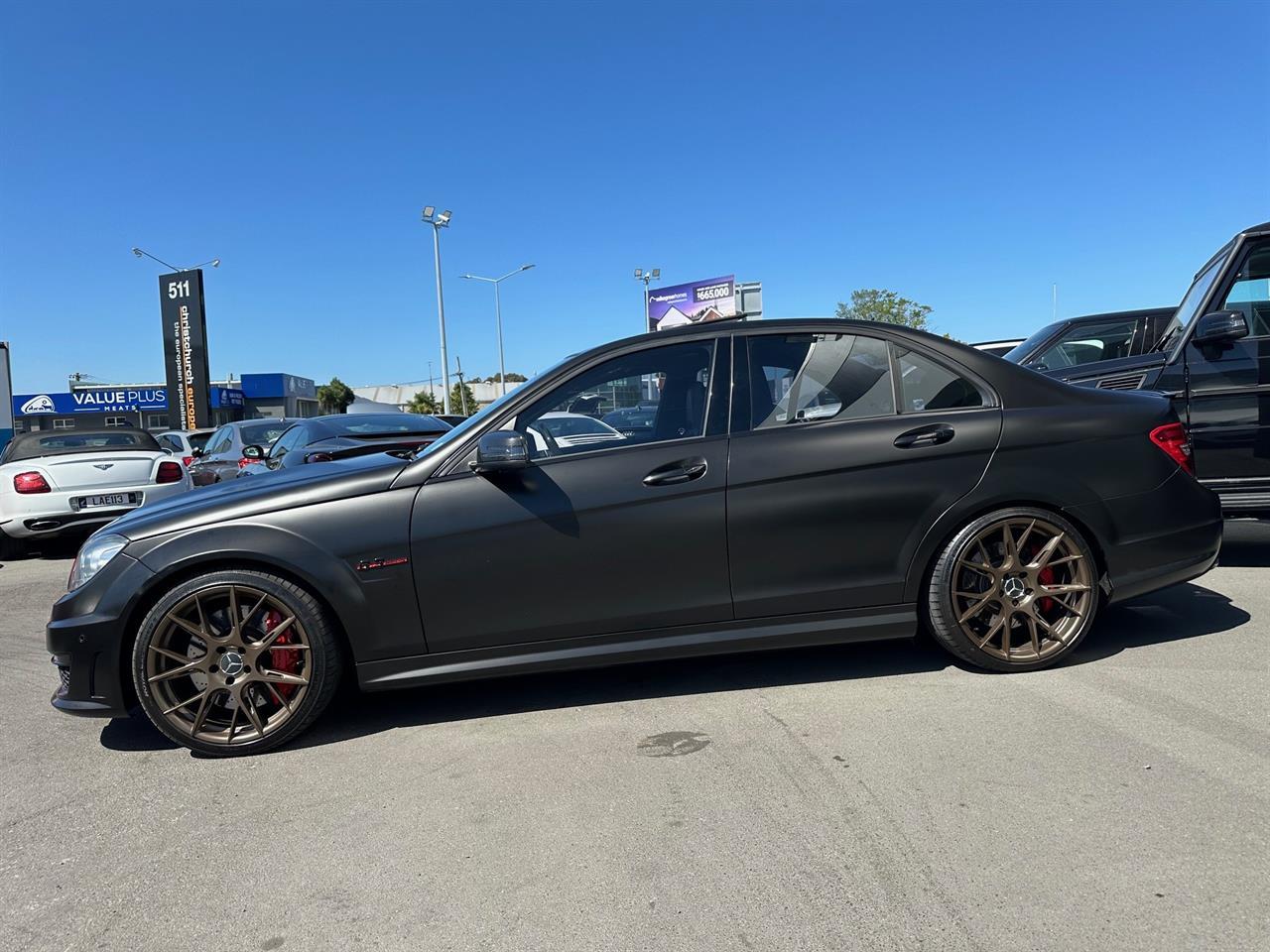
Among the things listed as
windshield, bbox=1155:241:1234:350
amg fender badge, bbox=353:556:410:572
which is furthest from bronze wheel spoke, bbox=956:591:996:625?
windshield, bbox=1155:241:1234:350

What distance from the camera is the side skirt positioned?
3.44 meters

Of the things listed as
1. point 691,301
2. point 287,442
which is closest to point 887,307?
point 691,301

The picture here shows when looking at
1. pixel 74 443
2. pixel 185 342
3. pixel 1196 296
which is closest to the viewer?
pixel 1196 296

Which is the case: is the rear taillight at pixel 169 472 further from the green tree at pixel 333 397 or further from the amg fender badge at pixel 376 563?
the green tree at pixel 333 397

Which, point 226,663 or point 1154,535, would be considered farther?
point 1154,535

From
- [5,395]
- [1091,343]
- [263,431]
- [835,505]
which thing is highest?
[5,395]

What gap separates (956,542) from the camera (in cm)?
371

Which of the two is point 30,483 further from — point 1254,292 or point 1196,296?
point 1254,292

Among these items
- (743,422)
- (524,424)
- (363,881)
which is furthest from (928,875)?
(524,424)

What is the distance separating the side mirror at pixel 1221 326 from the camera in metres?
5.09

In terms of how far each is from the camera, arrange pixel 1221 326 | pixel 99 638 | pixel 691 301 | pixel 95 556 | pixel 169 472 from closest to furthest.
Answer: pixel 99 638, pixel 95 556, pixel 1221 326, pixel 169 472, pixel 691 301

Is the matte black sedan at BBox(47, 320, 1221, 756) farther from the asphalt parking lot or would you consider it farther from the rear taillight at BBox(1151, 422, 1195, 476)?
the asphalt parking lot

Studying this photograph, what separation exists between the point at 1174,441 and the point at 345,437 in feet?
23.4

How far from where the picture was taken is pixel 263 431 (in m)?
12.4
